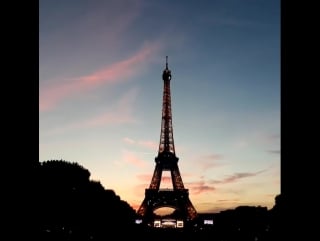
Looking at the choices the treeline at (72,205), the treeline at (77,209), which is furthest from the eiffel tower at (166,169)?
the treeline at (72,205)

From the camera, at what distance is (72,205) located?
66188mm

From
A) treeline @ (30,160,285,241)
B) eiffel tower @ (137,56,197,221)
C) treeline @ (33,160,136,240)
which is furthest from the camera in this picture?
eiffel tower @ (137,56,197,221)

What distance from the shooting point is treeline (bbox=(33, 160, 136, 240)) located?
59.0m

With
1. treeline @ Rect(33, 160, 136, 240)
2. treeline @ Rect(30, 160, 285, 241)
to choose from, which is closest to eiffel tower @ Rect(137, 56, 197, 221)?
treeline @ Rect(30, 160, 285, 241)

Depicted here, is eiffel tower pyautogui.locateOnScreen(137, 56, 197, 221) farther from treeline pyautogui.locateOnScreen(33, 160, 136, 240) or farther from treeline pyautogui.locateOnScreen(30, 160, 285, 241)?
treeline pyautogui.locateOnScreen(33, 160, 136, 240)

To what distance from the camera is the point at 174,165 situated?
13425 cm

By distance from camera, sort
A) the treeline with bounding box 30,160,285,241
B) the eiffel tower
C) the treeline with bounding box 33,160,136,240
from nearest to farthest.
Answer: the treeline with bounding box 30,160,285,241 → the treeline with bounding box 33,160,136,240 → the eiffel tower

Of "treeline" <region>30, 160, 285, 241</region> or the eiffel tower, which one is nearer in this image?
"treeline" <region>30, 160, 285, 241</region>

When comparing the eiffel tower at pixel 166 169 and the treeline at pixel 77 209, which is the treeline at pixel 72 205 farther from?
the eiffel tower at pixel 166 169

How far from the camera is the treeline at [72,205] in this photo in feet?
193

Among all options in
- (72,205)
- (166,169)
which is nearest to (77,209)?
(72,205)

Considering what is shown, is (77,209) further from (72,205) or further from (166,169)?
(166,169)

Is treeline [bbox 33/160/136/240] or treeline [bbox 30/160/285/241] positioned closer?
treeline [bbox 30/160/285/241]
